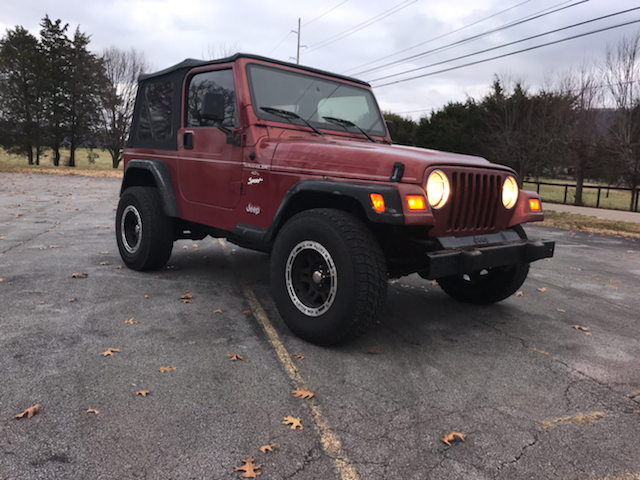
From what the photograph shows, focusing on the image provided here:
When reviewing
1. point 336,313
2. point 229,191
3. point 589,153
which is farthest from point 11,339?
point 589,153

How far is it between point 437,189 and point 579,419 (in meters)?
1.66

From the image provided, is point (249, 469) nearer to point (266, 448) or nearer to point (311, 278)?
point (266, 448)

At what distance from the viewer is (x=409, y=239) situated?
11.8 ft

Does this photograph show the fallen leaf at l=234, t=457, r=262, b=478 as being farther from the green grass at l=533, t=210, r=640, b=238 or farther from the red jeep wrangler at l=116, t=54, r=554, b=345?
the green grass at l=533, t=210, r=640, b=238

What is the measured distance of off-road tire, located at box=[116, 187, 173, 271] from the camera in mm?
5523

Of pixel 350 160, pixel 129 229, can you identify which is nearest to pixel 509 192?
pixel 350 160

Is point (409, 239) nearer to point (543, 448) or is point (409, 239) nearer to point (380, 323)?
point (380, 323)

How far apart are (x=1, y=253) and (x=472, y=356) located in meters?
6.13

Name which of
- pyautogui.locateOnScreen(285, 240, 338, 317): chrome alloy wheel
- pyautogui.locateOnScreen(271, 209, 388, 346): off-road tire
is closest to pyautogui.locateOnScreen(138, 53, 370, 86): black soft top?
pyautogui.locateOnScreen(271, 209, 388, 346): off-road tire

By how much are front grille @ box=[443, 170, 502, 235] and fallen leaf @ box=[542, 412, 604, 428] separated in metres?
1.43

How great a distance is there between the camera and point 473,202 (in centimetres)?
371

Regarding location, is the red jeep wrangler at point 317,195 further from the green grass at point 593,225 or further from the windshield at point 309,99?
the green grass at point 593,225

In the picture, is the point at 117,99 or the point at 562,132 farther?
the point at 117,99

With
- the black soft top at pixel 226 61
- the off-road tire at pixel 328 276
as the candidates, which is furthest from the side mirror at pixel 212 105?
the off-road tire at pixel 328 276
